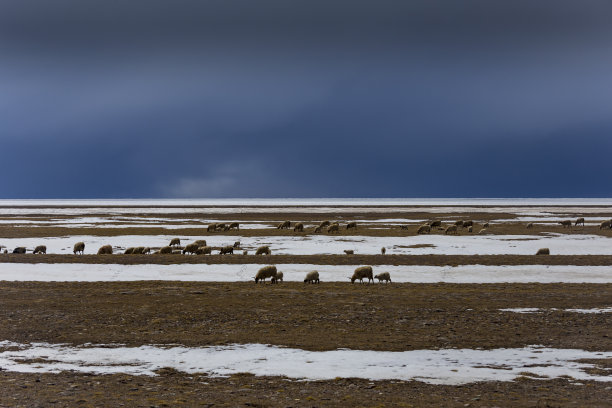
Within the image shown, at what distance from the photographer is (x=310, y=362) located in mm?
12148

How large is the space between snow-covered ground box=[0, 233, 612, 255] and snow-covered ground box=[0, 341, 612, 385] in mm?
22821

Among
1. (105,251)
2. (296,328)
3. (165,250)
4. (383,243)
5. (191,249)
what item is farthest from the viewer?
(383,243)

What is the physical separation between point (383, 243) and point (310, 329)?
2747 centimetres

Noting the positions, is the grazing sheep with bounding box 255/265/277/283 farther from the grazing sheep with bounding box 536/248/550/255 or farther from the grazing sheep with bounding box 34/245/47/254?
the grazing sheep with bounding box 34/245/47/254

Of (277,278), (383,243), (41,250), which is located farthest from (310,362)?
(383,243)

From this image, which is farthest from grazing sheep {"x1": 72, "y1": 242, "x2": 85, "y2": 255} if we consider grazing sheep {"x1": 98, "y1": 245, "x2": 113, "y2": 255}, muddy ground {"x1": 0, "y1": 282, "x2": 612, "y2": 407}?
muddy ground {"x1": 0, "y1": 282, "x2": 612, "y2": 407}

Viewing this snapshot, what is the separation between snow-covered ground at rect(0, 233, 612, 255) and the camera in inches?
1447

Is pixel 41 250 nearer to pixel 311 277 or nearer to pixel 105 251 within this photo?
pixel 105 251

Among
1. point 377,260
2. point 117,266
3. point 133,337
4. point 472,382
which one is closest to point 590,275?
point 377,260

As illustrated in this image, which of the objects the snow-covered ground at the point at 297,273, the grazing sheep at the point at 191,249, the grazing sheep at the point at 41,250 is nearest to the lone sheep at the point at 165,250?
the grazing sheep at the point at 191,249

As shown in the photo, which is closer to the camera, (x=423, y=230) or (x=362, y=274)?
(x=362, y=274)

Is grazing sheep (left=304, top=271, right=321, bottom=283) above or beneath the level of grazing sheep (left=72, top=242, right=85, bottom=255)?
beneath

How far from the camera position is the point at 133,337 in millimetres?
14633

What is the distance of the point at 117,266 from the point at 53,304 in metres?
11.5
